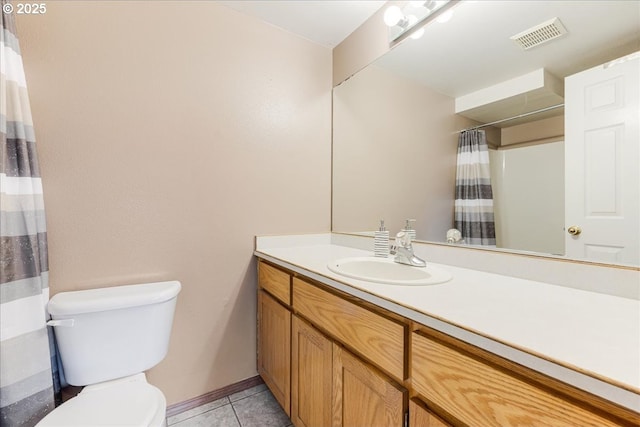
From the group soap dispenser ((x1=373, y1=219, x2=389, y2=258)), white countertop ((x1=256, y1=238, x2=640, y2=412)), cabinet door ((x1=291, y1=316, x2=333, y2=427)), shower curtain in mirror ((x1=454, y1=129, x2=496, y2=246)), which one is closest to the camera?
white countertop ((x1=256, y1=238, x2=640, y2=412))

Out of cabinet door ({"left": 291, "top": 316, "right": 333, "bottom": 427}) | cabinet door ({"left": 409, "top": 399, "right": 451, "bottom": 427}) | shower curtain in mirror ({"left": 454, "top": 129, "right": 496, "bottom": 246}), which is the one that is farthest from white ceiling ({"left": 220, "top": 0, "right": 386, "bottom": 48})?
cabinet door ({"left": 409, "top": 399, "right": 451, "bottom": 427})

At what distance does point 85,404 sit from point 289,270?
0.86 m

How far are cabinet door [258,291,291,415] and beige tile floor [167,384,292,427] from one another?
0.11m

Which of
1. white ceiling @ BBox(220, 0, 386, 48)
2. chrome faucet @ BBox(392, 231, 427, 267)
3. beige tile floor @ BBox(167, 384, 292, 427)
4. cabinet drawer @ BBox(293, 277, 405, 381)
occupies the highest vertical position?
white ceiling @ BBox(220, 0, 386, 48)

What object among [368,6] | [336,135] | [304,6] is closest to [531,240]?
[336,135]

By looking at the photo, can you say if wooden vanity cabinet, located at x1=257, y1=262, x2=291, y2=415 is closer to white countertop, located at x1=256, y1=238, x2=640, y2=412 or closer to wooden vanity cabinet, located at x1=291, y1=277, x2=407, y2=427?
wooden vanity cabinet, located at x1=291, y1=277, x2=407, y2=427

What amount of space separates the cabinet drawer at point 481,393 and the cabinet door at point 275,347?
0.74 metres

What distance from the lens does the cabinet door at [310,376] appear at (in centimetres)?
101

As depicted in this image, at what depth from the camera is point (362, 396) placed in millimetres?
846

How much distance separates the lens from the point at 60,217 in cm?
118

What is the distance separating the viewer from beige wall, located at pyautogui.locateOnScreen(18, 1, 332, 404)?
1.19m

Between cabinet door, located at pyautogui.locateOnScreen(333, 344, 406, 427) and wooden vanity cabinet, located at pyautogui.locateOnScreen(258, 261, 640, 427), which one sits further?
cabinet door, located at pyautogui.locateOnScreen(333, 344, 406, 427)

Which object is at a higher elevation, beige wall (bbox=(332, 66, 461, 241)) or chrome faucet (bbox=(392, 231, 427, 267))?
beige wall (bbox=(332, 66, 461, 241))

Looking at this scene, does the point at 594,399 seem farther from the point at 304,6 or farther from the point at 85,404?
the point at 304,6
